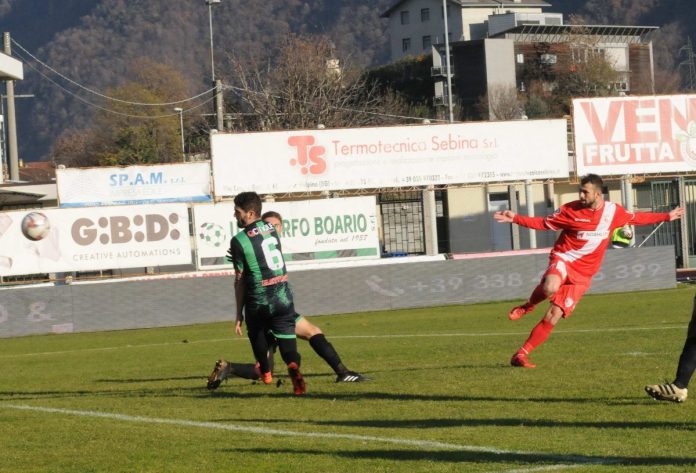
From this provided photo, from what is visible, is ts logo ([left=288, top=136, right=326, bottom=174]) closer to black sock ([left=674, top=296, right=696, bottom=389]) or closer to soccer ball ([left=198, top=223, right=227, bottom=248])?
soccer ball ([left=198, top=223, right=227, bottom=248])

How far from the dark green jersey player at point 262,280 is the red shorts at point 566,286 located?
2.89 m

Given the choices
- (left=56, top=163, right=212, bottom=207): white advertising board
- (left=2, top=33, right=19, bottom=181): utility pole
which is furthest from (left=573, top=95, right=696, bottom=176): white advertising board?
(left=2, top=33, right=19, bottom=181): utility pole

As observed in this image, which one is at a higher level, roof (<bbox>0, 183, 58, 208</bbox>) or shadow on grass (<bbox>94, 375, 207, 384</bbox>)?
roof (<bbox>0, 183, 58, 208</bbox>)

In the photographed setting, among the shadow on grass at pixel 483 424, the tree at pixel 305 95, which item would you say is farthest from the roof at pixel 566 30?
the shadow on grass at pixel 483 424

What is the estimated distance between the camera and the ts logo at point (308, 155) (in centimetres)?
3662

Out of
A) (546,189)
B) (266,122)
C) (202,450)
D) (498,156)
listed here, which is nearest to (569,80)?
(266,122)

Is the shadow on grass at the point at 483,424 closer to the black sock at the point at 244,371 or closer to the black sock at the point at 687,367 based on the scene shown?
the black sock at the point at 687,367

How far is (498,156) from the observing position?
123ft

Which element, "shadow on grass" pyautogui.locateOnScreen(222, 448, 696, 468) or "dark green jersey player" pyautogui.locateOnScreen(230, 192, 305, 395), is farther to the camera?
"dark green jersey player" pyautogui.locateOnScreen(230, 192, 305, 395)

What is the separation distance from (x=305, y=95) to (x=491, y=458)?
6342cm

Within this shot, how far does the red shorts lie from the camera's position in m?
13.3

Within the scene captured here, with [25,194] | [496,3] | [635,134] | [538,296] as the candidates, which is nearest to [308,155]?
[25,194]

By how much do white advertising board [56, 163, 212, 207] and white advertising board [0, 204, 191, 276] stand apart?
4.42m

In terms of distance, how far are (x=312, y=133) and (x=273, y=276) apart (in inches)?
977
